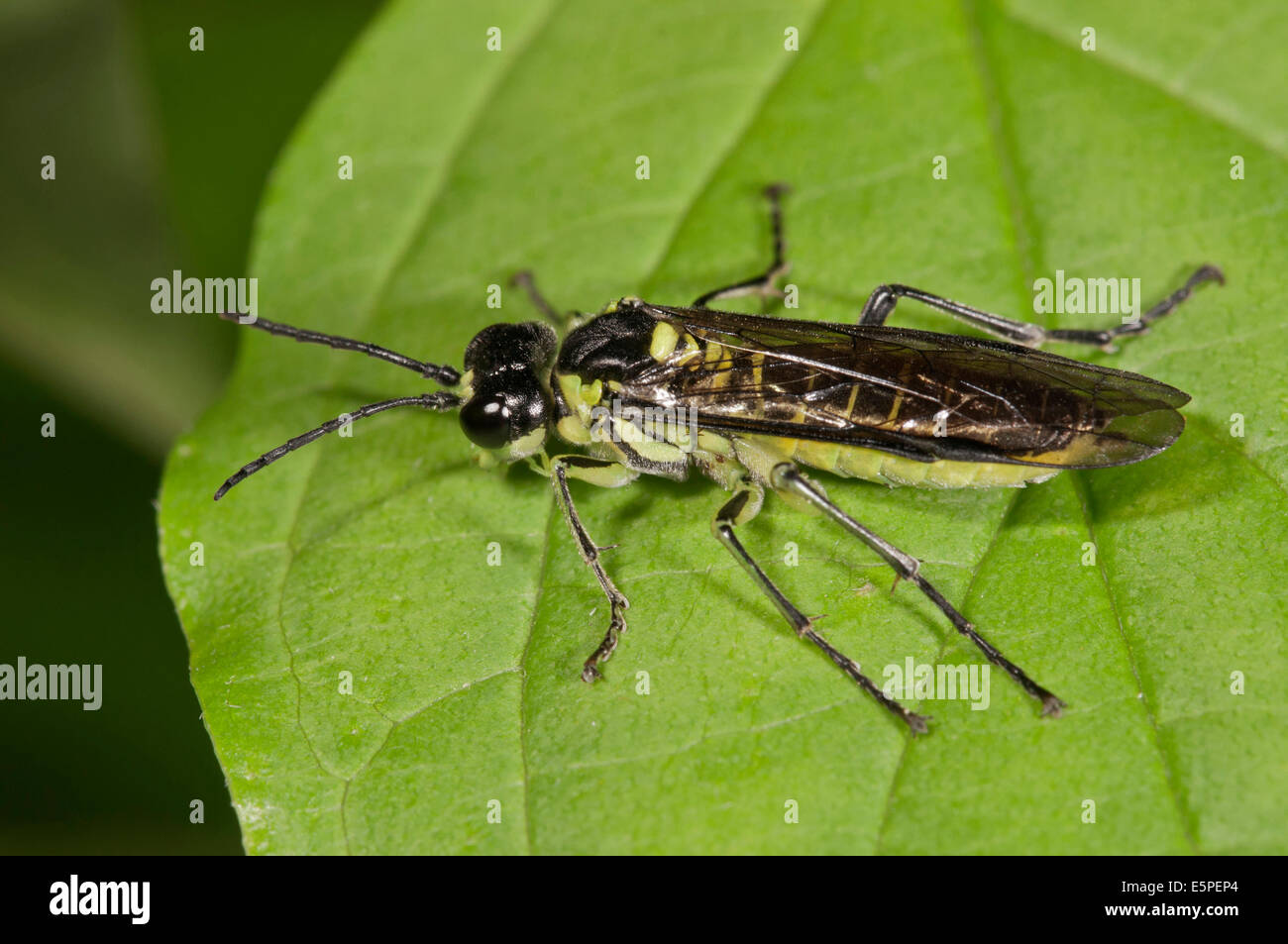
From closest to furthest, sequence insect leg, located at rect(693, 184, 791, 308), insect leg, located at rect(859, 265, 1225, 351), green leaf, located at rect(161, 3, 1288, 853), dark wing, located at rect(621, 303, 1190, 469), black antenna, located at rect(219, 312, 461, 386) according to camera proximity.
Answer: green leaf, located at rect(161, 3, 1288, 853), dark wing, located at rect(621, 303, 1190, 469), insect leg, located at rect(859, 265, 1225, 351), black antenna, located at rect(219, 312, 461, 386), insect leg, located at rect(693, 184, 791, 308)

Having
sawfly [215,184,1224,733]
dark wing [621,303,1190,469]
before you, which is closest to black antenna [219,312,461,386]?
sawfly [215,184,1224,733]

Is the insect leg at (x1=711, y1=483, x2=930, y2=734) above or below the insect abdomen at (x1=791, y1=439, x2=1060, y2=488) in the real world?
below

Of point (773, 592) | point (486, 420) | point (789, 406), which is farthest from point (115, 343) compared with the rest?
point (773, 592)

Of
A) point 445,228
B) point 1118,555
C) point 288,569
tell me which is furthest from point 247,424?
point 1118,555

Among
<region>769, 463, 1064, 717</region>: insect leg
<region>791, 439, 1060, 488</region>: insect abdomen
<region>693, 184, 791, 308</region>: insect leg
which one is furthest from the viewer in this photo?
<region>693, 184, 791, 308</region>: insect leg

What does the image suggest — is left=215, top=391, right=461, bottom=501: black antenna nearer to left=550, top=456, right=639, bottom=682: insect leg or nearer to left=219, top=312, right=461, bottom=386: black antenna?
left=219, top=312, right=461, bottom=386: black antenna

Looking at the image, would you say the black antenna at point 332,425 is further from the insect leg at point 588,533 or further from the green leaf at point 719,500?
the insect leg at point 588,533
